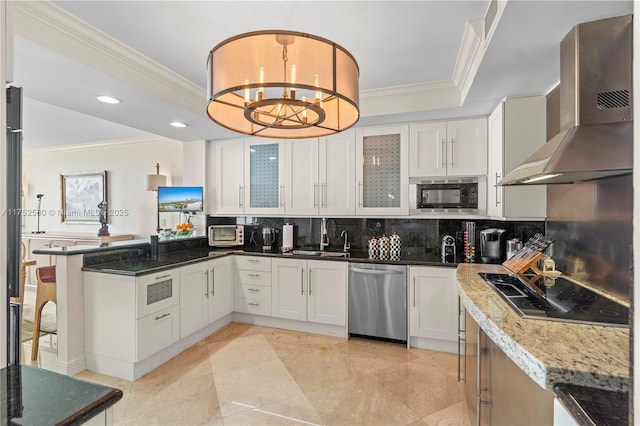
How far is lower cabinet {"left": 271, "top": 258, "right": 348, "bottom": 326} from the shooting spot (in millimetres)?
3441

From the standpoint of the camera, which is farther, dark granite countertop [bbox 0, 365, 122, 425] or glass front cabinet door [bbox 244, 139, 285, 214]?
glass front cabinet door [bbox 244, 139, 285, 214]

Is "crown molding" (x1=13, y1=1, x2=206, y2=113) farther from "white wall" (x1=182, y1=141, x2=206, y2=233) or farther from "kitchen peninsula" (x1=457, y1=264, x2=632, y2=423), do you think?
"kitchen peninsula" (x1=457, y1=264, x2=632, y2=423)

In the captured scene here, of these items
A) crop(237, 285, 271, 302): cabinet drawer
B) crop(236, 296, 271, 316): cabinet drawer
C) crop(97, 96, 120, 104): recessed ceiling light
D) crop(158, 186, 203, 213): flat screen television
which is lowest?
crop(236, 296, 271, 316): cabinet drawer

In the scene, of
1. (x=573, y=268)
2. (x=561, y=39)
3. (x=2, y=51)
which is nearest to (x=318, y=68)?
(x=2, y=51)

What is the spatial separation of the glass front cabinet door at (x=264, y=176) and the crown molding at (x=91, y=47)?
1357 millimetres

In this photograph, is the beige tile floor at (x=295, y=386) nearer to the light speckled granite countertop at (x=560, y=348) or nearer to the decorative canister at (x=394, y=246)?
the decorative canister at (x=394, y=246)

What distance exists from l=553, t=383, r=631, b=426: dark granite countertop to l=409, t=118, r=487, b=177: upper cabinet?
105 inches

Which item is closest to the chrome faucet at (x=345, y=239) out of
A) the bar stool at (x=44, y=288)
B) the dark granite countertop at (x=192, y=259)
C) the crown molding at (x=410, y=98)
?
→ the dark granite countertop at (x=192, y=259)

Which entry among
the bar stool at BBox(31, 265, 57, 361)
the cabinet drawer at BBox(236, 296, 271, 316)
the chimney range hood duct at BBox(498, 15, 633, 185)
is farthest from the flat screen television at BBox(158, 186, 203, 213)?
the chimney range hood duct at BBox(498, 15, 633, 185)

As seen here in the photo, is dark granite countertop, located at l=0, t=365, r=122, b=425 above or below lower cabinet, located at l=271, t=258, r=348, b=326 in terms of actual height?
above

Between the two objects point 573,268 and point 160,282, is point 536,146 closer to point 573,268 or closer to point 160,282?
point 573,268

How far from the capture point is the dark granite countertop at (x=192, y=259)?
2713mm

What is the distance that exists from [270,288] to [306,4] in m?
2.81

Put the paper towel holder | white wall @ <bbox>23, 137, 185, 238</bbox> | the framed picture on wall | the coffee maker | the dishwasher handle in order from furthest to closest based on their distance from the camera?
the framed picture on wall → white wall @ <bbox>23, 137, 185, 238</bbox> → the paper towel holder → the dishwasher handle → the coffee maker
